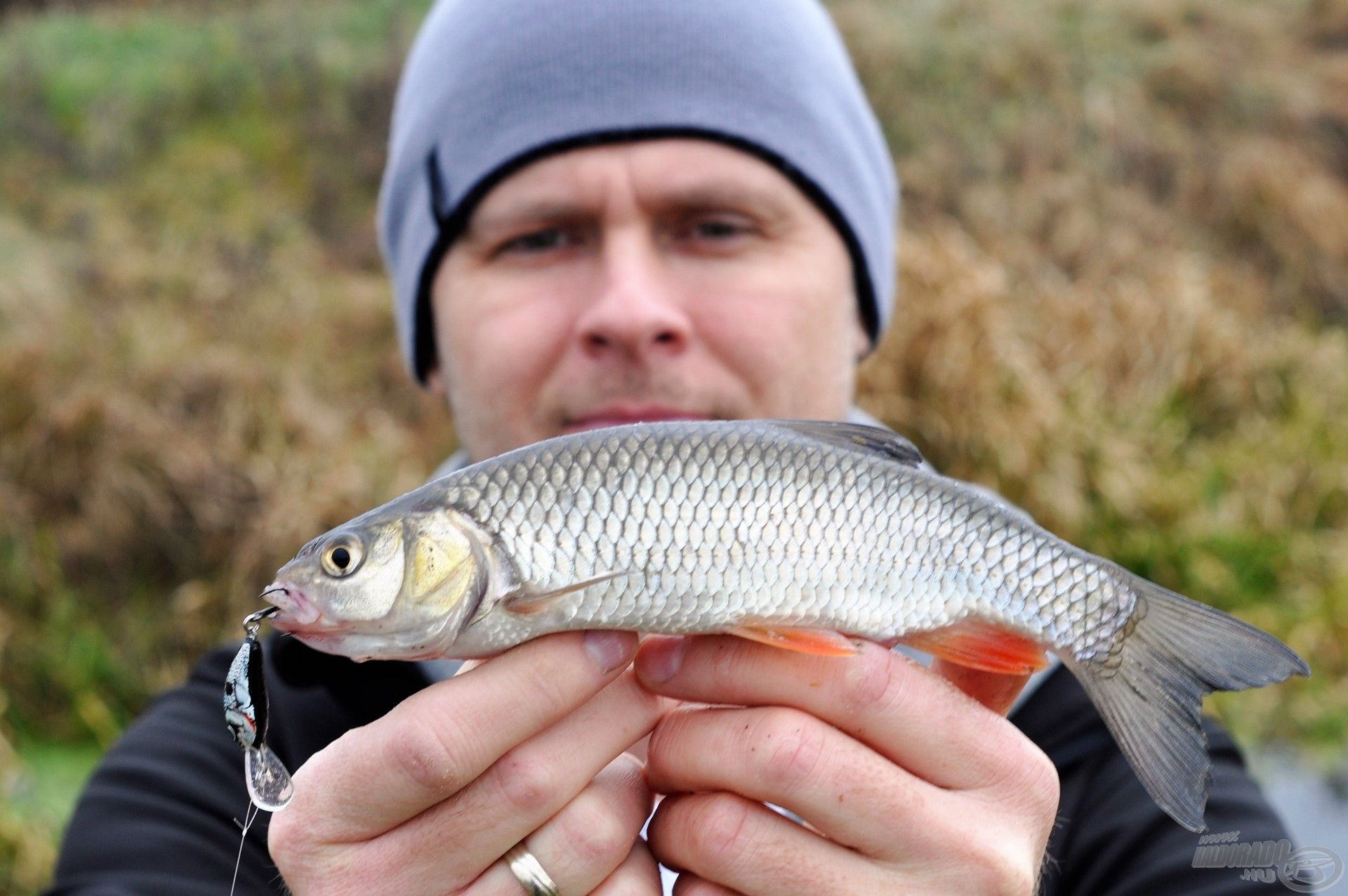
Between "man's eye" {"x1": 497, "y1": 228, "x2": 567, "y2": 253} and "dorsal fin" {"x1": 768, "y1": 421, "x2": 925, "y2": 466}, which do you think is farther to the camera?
"man's eye" {"x1": 497, "y1": 228, "x2": 567, "y2": 253}

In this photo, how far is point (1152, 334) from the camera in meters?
7.94

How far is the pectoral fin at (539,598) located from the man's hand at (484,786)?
60 millimetres

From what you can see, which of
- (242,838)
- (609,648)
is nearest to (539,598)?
(609,648)

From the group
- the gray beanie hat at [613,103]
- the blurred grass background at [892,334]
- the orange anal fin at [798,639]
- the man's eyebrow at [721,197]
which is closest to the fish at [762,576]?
the orange anal fin at [798,639]

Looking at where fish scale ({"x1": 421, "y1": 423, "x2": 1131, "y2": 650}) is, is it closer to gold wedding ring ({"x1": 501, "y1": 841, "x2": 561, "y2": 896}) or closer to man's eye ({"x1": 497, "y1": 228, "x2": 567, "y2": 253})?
gold wedding ring ({"x1": 501, "y1": 841, "x2": 561, "y2": 896})

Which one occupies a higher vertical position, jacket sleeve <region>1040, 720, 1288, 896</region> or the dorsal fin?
the dorsal fin

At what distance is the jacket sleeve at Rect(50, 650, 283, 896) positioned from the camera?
99.7 inches

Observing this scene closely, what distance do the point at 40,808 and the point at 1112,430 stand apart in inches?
235

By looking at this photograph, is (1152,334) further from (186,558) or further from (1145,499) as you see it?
(186,558)

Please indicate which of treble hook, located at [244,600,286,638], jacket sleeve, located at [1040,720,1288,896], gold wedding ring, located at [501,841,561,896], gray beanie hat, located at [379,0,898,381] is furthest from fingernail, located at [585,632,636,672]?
gray beanie hat, located at [379,0,898,381]

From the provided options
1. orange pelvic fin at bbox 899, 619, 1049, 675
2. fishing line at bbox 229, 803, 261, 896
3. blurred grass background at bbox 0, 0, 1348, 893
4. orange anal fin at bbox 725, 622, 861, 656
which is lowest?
blurred grass background at bbox 0, 0, 1348, 893

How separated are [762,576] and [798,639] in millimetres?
110

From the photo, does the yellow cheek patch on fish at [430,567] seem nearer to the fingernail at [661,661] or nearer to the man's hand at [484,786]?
the man's hand at [484,786]

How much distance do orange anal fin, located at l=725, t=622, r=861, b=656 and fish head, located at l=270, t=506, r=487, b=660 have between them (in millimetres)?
387
